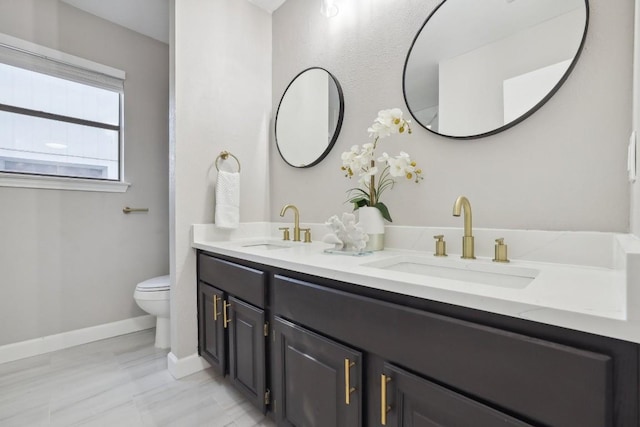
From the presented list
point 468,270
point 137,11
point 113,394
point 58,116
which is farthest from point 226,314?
point 137,11

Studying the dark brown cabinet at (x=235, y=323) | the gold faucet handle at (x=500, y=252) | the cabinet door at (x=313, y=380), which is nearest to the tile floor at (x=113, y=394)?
the dark brown cabinet at (x=235, y=323)

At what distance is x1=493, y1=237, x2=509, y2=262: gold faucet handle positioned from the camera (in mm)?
1015

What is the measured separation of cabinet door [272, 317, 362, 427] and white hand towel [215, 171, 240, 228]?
92 cm

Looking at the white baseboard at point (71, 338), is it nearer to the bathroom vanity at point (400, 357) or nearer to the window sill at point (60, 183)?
the window sill at point (60, 183)

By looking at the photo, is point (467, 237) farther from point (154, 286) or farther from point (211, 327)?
point (154, 286)

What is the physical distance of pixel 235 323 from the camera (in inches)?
56.6

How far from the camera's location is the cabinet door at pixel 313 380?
0.86 m

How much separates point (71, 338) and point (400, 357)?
259cm

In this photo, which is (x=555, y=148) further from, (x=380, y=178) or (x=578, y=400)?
(x=578, y=400)

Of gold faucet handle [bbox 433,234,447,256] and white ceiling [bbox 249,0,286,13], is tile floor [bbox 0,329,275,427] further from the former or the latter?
white ceiling [bbox 249,0,286,13]

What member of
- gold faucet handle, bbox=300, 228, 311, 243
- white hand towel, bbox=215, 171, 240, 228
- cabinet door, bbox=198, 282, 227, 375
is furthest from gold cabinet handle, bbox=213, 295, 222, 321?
gold faucet handle, bbox=300, 228, 311, 243

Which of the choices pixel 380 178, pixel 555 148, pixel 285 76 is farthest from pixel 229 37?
pixel 555 148

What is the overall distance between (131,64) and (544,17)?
2.93 meters

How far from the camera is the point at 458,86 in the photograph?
122cm
